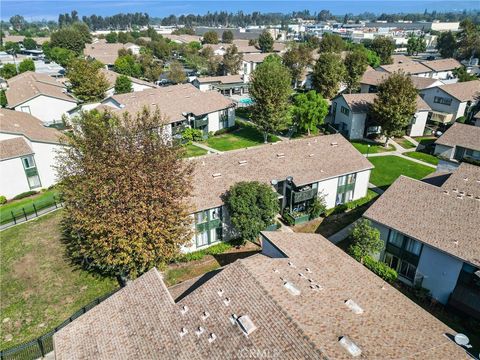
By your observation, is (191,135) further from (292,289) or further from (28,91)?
(292,289)

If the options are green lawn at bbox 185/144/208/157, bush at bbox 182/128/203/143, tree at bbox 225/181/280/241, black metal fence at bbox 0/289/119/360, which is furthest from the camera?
bush at bbox 182/128/203/143

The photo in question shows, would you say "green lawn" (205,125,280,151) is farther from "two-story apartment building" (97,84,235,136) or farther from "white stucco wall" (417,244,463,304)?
"white stucco wall" (417,244,463,304)

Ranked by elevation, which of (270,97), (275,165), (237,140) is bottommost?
(237,140)

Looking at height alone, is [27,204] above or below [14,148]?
below

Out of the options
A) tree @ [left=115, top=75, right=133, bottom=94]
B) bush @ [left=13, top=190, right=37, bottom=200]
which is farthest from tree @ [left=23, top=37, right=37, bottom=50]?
bush @ [left=13, top=190, right=37, bottom=200]

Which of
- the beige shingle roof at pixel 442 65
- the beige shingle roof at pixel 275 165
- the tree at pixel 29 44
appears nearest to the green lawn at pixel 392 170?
the beige shingle roof at pixel 275 165

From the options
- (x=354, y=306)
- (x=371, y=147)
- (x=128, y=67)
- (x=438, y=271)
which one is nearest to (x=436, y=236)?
(x=438, y=271)
